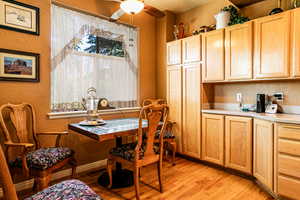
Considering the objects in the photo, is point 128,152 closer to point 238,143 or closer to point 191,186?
point 191,186

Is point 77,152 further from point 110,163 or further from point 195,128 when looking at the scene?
point 195,128

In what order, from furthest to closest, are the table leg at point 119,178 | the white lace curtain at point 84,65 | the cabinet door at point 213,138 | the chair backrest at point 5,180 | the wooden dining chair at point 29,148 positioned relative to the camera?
the cabinet door at point 213,138 → the white lace curtain at point 84,65 → the table leg at point 119,178 → the wooden dining chair at point 29,148 → the chair backrest at point 5,180

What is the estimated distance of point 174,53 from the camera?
347cm

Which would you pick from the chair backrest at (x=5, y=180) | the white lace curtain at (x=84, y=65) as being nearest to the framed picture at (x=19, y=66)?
the white lace curtain at (x=84, y=65)

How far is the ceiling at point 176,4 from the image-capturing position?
3.39 meters

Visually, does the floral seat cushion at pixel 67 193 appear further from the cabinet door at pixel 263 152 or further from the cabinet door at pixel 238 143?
the cabinet door at pixel 238 143

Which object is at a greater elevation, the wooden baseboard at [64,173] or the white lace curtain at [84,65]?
the white lace curtain at [84,65]

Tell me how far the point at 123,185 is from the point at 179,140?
4.62 feet

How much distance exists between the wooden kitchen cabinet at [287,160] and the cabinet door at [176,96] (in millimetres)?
1607

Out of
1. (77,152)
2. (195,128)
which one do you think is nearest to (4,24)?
(77,152)

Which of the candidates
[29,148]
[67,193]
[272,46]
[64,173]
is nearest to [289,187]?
[272,46]

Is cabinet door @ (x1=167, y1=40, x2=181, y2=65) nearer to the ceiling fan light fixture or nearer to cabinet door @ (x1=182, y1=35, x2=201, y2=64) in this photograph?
cabinet door @ (x1=182, y1=35, x2=201, y2=64)

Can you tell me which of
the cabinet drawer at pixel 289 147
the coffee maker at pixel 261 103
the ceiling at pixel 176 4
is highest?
the ceiling at pixel 176 4

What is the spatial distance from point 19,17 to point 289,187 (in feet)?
12.0
